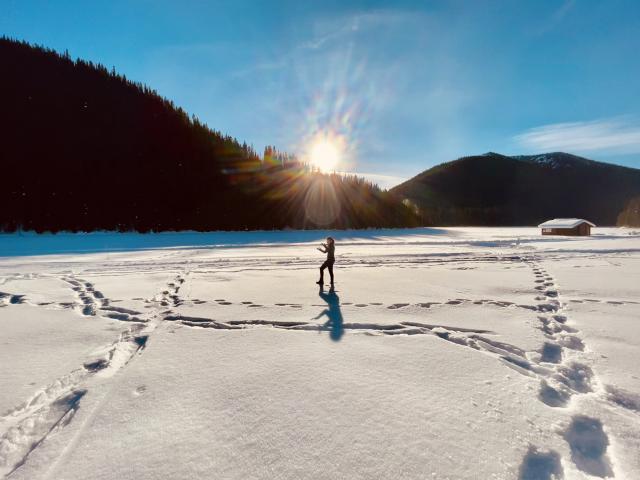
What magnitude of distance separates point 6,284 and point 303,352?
1105cm

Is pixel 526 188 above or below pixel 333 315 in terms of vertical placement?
above

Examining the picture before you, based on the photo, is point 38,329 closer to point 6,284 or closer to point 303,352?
point 303,352

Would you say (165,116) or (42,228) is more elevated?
(165,116)

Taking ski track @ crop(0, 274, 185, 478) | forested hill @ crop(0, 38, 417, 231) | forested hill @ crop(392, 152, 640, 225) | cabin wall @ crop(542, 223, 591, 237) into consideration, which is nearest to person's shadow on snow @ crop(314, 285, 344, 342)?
ski track @ crop(0, 274, 185, 478)

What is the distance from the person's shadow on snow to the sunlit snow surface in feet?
0.20

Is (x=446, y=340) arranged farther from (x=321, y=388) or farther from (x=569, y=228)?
(x=569, y=228)

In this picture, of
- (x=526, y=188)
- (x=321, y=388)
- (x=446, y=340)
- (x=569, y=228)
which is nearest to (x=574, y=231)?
(x=569, y=228)

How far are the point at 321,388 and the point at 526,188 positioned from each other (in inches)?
7381

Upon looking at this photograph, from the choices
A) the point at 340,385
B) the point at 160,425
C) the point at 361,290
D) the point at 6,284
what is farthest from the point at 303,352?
the point at 6,284

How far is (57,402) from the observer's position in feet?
9.95

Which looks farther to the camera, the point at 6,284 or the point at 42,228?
A: the point at 42,228

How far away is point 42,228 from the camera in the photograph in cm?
4678

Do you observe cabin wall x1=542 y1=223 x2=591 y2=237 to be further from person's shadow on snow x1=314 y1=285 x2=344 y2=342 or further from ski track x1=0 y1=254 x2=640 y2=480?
person's shadow on snow x1=314 y1=285 x2=344 y2=342

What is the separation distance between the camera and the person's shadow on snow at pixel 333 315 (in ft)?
16.8
